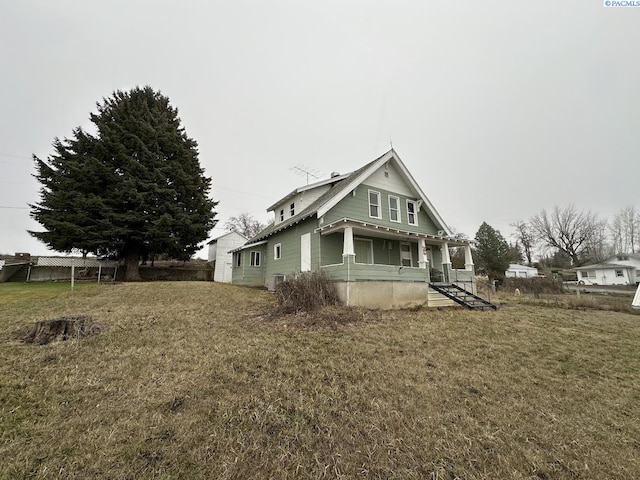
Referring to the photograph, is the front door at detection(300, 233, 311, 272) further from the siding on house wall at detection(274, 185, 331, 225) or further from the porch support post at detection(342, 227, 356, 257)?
the porch support post at detection(342, 227, 356, 257)

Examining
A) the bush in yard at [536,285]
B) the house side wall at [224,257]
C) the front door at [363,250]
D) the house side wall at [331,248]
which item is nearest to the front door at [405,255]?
the front door at [363,250]

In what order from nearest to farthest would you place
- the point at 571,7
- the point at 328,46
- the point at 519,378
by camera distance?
the point at 519,378 < the point at 571,7 < the point at 328,46

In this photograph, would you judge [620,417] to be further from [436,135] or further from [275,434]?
[436,135]

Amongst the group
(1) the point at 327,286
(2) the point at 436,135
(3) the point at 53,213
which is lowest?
(1) the point at 327,286

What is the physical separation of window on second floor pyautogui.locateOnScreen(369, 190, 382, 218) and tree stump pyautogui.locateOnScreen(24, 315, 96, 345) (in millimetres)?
11742

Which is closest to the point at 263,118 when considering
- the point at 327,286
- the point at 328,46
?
the point at 328,46

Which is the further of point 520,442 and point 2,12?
point 2,12

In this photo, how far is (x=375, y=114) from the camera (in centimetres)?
1543

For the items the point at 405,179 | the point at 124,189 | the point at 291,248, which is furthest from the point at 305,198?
the point at 124,189

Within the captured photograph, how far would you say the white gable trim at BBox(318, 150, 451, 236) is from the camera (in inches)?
469

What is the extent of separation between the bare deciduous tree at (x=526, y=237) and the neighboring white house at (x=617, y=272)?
11.0 metres

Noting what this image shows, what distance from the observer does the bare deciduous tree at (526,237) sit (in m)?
49.0

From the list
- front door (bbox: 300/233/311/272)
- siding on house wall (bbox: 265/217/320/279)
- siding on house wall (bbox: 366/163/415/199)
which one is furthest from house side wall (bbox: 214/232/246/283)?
siding on house wall (bbox: 366/163/415/199)

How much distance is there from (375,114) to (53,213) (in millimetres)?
21448
